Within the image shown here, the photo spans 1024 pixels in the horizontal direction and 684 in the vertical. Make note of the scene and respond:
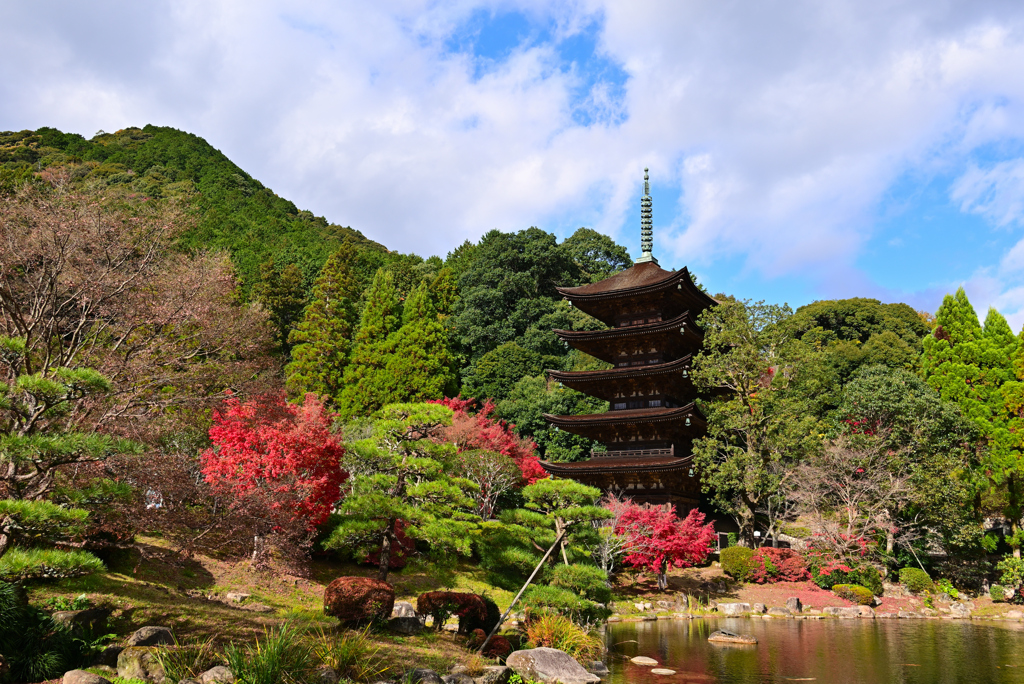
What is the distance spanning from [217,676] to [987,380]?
3180cm

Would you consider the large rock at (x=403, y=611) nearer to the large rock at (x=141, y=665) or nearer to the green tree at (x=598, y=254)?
the large rock at (x=141, y=665)

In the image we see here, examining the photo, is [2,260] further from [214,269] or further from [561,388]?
[561,388]

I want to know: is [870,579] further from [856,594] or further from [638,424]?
[638,424]

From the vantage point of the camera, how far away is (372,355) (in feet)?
131

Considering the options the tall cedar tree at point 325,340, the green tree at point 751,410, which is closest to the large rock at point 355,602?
the green tree at point 751,410

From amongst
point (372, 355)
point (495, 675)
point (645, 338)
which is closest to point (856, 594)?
point (645, 338)

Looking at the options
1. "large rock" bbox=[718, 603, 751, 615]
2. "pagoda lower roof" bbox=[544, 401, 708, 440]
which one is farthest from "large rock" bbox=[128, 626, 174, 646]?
"pagoda lower roof" bbox=[544, 401, 708, 440]

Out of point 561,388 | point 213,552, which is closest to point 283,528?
point 213,552

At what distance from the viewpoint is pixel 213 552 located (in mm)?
17297

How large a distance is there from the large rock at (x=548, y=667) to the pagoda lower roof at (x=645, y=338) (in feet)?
63.6

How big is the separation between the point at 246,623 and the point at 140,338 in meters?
7.33

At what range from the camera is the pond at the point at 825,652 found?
1139 cm

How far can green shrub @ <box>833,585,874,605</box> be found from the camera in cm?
2273

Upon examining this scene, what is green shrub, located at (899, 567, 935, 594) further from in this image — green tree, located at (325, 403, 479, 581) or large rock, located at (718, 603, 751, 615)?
green tree, located at (325, 403, 479, 581)
